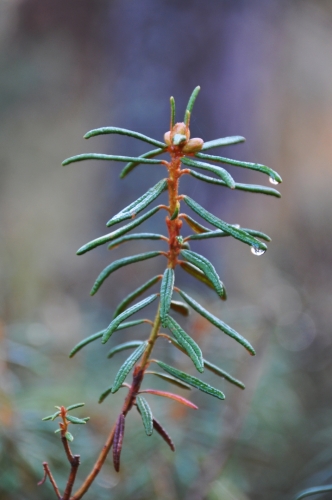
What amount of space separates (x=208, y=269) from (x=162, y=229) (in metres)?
1.58

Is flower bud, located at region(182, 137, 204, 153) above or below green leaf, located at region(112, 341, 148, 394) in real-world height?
above

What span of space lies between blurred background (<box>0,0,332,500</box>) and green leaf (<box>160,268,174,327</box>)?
300 mm

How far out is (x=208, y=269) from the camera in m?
0.42

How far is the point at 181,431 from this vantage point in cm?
99

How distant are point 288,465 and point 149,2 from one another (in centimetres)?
208

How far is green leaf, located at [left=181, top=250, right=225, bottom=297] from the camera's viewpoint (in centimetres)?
40

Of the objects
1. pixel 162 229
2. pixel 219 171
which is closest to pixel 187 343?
pixel 219 171

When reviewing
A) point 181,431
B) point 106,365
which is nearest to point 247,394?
point 181,431

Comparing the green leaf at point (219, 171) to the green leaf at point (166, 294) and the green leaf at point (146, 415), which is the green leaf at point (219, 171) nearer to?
the green leaf at point (166, 294)

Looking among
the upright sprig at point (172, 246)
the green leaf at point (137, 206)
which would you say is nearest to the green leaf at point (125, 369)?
the upright sprig at point (172, 246)

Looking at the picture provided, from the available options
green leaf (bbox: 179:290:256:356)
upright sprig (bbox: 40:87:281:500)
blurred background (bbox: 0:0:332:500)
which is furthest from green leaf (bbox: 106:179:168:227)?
blurred background (bbox: 0:0:332:500)

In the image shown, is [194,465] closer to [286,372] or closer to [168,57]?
[286,372]

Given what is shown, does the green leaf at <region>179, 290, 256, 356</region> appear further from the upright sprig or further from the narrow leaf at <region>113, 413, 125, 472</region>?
the narrow leaf at <region>113, 413, 125, 472</region>

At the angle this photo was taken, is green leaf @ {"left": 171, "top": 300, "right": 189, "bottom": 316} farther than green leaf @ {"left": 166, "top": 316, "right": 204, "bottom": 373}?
Yes
